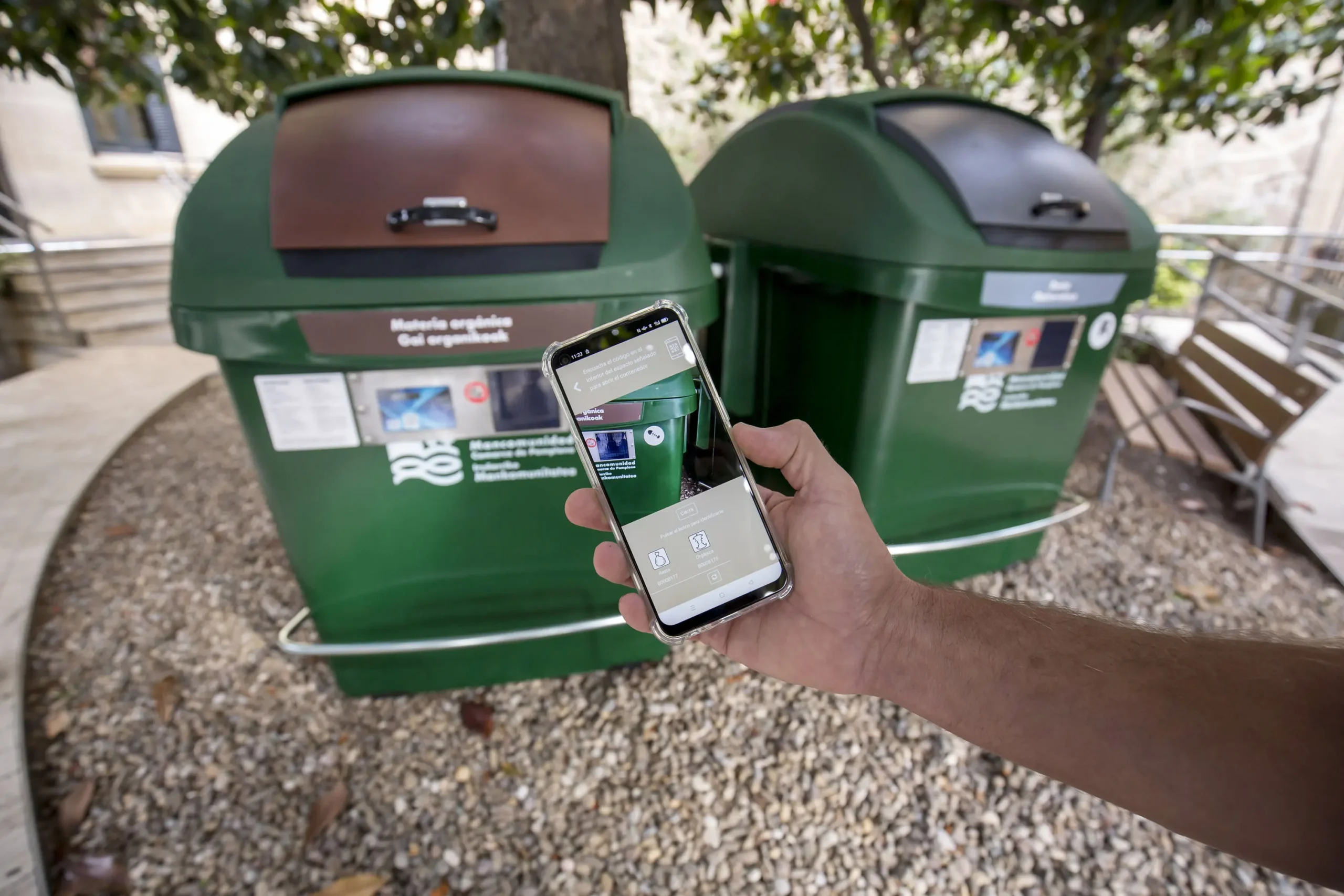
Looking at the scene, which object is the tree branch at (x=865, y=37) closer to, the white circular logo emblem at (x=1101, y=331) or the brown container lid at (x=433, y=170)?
the white circular logo emblem at (x=1101, y=331)

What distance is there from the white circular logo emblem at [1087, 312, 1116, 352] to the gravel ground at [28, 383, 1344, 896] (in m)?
0.96

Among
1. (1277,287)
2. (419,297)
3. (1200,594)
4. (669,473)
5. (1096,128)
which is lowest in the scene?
(1277,287)

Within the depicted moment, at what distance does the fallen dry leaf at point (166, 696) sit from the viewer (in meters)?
1.79

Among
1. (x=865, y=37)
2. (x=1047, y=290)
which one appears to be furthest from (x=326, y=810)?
(x=865, y=37)

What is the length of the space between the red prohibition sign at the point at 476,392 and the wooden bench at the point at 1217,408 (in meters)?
2.96

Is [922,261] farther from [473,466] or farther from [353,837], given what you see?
[353,837]

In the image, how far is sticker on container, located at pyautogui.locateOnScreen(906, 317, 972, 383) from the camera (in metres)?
1.68

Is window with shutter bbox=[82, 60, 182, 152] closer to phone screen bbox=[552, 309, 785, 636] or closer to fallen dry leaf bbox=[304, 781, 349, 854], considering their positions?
fallen dry leaf bbox=[304, 781, 349, 854]

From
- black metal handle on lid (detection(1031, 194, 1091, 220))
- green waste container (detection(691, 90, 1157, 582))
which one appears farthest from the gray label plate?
black metal handle on lid (detection(1031, 194, 1091, 220))

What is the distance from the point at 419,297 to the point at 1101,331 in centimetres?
188

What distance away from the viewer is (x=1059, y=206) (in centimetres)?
167

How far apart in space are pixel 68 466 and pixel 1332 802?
13.8ft

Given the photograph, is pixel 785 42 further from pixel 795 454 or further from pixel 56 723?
pixel 56 723

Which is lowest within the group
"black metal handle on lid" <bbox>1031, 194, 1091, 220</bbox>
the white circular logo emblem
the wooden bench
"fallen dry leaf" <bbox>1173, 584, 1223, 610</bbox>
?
"fallen dry leaf" <bbox>1173, 584, 1223, 610</bbox>
